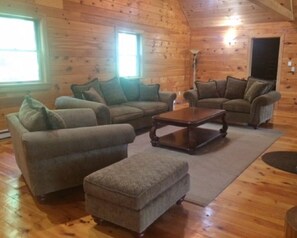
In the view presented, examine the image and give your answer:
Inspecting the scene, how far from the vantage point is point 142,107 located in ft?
16.1

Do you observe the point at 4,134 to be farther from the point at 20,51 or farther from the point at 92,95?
the point at 92,95

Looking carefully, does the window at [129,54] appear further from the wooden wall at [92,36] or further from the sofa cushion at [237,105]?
the sofa cushion at [237,105]

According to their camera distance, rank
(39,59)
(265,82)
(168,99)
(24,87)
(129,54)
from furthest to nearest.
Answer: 1. (129,54)
2. (168,99)
3. (265,82)
4. (39,59)
5. (24,87)

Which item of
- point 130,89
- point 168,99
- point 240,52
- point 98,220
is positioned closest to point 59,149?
point 98,220

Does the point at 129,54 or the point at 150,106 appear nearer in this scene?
the point at 150,106

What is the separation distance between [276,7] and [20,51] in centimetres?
468

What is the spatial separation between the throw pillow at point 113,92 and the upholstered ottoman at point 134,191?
2815mm

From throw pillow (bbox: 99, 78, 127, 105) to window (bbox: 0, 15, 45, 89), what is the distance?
1.05 m

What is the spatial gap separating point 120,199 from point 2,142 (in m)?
3.07

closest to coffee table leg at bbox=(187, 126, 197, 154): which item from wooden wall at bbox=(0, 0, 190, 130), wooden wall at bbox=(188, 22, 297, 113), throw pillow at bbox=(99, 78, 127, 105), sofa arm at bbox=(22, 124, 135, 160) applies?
sofa arm at bbox=(22, 124, 135, 160)

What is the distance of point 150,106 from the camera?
504cm

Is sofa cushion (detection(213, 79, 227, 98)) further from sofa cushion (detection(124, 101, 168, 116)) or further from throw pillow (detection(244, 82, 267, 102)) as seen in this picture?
sofa cushion (detection(124, 101, 168, 116))

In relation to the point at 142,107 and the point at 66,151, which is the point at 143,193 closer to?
the point at 66,151

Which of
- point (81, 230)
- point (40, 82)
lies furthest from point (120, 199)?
point (40, 82)
